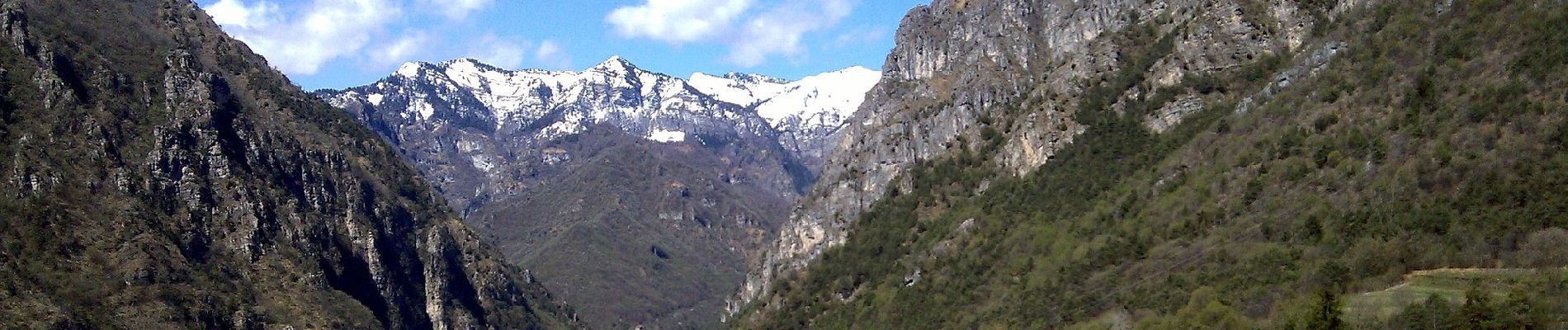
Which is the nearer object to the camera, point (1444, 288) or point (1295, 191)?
point (1444, 288)

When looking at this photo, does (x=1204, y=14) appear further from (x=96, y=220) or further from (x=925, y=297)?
(x=96, y=220)

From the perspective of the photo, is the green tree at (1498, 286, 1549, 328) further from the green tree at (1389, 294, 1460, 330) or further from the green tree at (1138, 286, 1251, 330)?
the green tree at (1138, 286, 1251, 330)

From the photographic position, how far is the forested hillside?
11700cm

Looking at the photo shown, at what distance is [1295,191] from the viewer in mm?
140250

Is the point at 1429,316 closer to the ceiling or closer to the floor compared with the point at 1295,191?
closer to the floor

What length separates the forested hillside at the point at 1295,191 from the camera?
4606 inches

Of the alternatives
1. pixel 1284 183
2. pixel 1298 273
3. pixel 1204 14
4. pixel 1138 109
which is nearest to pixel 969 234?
pixel 1138 109

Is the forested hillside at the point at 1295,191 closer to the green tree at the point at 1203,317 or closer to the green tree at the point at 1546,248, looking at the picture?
the green tree at the point at 1546,248

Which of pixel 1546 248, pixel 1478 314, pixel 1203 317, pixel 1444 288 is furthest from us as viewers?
pixel 1203 317

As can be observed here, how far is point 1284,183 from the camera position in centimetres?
14275

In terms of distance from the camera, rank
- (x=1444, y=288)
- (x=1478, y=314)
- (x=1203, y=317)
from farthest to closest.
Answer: (x=1203, y=317)
(x=1444, y=288)
(x=1478, y=314)

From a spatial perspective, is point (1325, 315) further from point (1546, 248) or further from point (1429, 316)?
point (1546, 248)

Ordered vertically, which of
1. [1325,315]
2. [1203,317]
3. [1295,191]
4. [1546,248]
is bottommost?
[1325,315]

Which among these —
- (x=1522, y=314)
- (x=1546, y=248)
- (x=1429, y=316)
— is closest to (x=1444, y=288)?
(x=1546, y=248)
